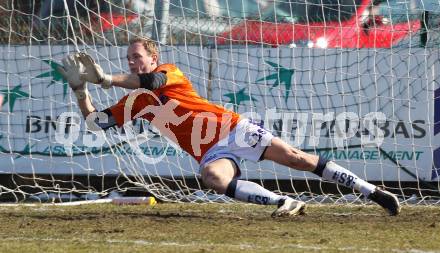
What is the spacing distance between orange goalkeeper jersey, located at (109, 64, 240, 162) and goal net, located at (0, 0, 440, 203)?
222cm

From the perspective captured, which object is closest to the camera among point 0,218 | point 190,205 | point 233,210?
point 0,218

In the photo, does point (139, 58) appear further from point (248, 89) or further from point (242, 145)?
point (248, 89)

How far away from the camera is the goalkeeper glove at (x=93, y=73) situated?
7.00 m

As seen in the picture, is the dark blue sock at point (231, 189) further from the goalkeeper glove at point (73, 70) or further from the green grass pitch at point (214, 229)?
the goalkeeper glove at point (73, 70)

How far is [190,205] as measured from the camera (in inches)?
374

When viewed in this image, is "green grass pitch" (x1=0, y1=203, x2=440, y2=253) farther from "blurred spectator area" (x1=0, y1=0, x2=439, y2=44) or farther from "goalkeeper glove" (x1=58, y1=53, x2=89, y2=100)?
"blurred spectator area" (x1=0, y1=0, x2=439, y2=44)

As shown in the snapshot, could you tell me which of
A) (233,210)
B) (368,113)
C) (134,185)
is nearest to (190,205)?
(233,210)

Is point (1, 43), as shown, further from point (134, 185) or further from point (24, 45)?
point (134, 185)

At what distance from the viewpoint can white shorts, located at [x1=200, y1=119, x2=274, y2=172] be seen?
7.81m

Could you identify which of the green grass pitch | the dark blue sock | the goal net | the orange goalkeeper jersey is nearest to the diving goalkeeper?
the orange goalkeeper jersey

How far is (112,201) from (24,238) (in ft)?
10.4

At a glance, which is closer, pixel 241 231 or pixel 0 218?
pixel 241 231

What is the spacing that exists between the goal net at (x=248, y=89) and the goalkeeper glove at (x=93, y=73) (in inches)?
120

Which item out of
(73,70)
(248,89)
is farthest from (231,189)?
(248,89)
